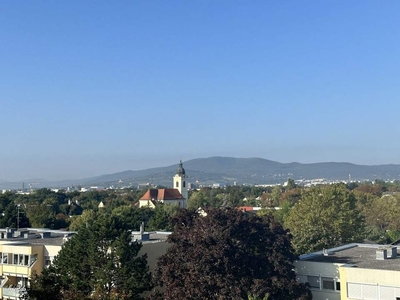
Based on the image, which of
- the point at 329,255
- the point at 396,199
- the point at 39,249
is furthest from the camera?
the point at 396,199

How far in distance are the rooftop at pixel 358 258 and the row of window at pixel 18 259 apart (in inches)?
647

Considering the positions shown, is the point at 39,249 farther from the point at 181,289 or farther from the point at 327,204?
the point at 327,204

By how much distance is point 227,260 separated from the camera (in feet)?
85.2

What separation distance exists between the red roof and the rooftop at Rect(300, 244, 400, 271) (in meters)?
107

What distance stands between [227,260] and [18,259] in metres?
15.1

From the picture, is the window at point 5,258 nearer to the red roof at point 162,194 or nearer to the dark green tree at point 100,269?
the dark green tree at point 100,269

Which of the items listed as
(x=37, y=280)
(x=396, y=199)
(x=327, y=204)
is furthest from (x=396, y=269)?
(x=396, y=199)

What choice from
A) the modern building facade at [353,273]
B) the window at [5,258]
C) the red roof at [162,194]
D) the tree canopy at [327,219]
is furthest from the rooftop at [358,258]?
the red roof at [162,194]

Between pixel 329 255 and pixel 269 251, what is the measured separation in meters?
4.93

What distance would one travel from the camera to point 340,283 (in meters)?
26.1

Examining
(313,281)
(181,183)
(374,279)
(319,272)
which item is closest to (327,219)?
(313,281)

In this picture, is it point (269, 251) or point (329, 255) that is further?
point (329, 255)

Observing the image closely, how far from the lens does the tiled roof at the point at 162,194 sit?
140000mm

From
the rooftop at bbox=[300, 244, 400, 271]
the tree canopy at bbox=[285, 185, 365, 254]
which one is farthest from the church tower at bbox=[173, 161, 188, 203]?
the rooftop at bbox=[300, 244, 400, 271]
